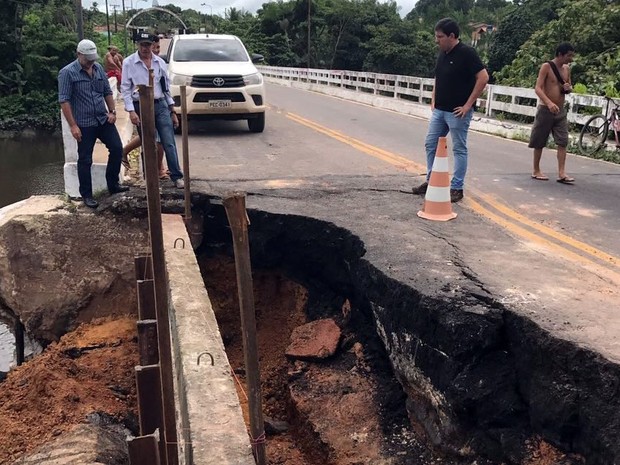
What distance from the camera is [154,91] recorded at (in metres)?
6.99

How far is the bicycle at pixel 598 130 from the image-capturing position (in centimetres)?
1073

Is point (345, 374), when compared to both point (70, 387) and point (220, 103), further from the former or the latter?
point (220, 103)

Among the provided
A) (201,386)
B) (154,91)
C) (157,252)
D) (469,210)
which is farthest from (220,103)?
(201,386)

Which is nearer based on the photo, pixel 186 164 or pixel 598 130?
pixel 186 164

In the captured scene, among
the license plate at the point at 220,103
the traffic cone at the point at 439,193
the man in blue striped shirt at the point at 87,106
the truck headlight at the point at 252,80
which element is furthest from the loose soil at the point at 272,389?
the truck headlight at the point at 252,80

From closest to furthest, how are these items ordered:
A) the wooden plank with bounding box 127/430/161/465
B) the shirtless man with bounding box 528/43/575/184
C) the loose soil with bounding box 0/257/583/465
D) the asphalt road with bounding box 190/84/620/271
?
the wooden plank with bounding box 127/430/161/465 < the loose soil with bounding box 0/257/583/465 < the asphalt road with bounding box 190/84/620/271 < the shirtless man with bounding box 528/43/575/184

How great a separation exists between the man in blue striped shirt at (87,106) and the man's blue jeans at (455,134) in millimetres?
3384

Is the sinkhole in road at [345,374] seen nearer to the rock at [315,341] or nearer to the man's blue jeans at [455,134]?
the rock at [315,341]

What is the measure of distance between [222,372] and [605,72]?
14.7 meters

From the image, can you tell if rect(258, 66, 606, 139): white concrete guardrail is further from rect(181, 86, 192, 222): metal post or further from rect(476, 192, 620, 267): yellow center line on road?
rect(181, 86, 192, 222): metal post

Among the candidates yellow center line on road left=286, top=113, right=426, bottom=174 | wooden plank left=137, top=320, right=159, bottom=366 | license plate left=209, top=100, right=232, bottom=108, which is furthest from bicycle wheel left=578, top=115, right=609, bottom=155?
wooden plank left=137, top=320, right=159, bottom=366

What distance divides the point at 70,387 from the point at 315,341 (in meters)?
2.50

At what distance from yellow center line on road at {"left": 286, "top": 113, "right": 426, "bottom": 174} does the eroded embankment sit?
4213 millimetres

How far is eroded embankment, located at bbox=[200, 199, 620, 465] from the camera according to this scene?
329 cm
